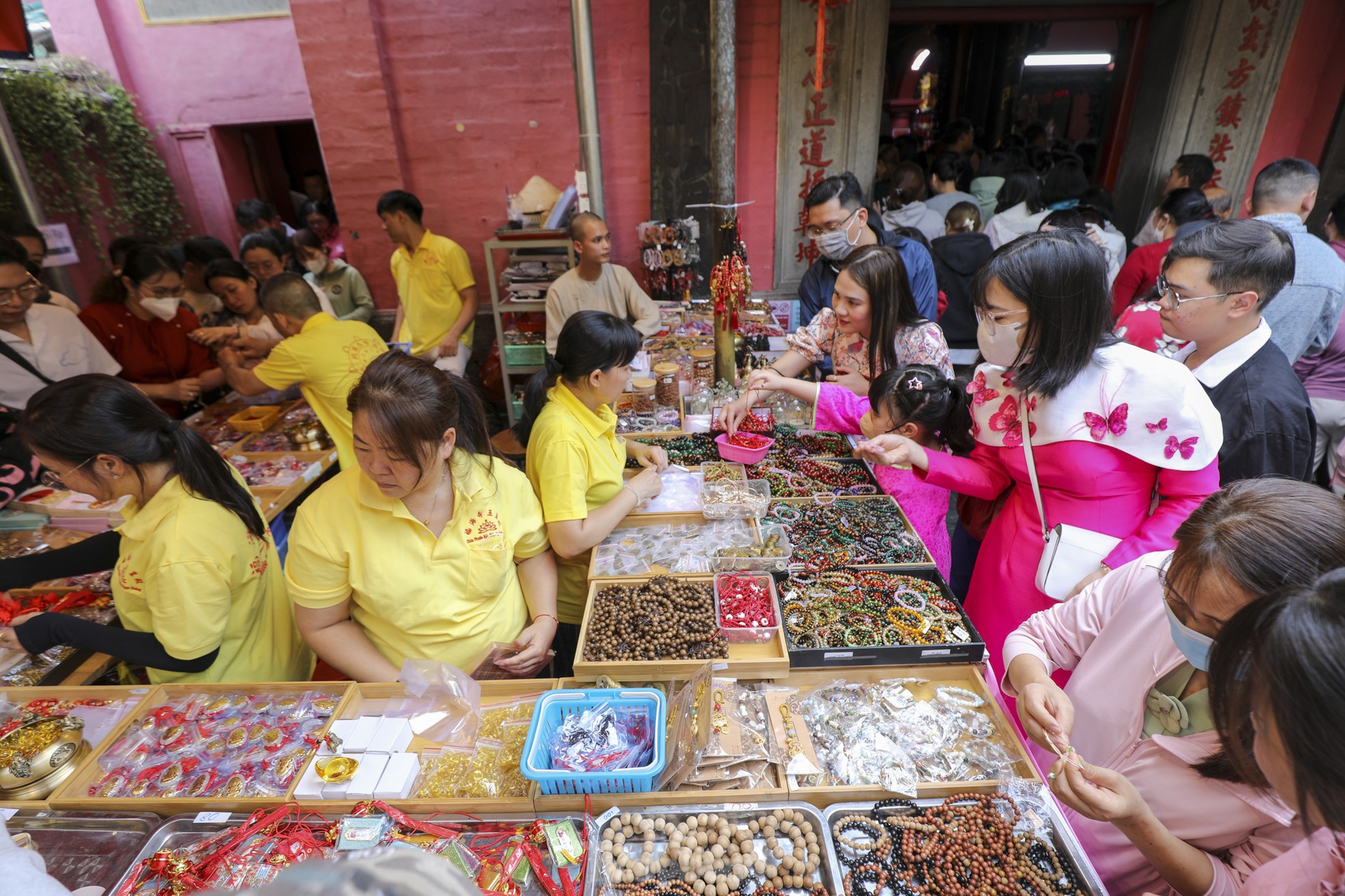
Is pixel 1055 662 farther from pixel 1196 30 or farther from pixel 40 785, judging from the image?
pixel 1196 30

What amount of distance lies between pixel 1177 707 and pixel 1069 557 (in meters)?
0.61

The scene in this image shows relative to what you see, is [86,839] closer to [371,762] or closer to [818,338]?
[371,762]

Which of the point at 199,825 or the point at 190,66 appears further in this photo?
the point at 190,66

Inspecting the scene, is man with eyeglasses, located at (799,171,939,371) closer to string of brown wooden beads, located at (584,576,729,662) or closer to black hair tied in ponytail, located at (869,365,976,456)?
black hair tied in ponytail, located at (869,365,976,456)

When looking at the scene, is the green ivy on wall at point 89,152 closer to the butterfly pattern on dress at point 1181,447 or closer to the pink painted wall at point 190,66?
the pink painted wall at point 190,66

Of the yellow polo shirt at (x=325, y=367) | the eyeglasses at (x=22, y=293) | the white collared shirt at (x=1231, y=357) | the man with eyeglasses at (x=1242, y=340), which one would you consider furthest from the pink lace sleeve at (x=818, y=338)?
the eyeglasses at (x=22, y=293)

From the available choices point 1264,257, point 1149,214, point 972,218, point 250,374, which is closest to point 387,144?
point 250,374

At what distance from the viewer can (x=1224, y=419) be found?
224 centimetres

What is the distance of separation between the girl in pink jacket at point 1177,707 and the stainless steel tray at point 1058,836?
4.5 inches

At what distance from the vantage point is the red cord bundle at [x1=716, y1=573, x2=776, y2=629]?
6.18 feet

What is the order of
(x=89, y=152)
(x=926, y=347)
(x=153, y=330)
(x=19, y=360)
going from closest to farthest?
1. (x=926, y=347)
2. (x=19, y=360)
3. (x=153, y=330)
4. (x=89, y=152)

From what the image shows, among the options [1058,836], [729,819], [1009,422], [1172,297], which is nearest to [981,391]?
Result: [1009,422]

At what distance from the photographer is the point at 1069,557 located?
1.88m

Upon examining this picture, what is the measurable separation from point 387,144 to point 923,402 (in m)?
5.87
